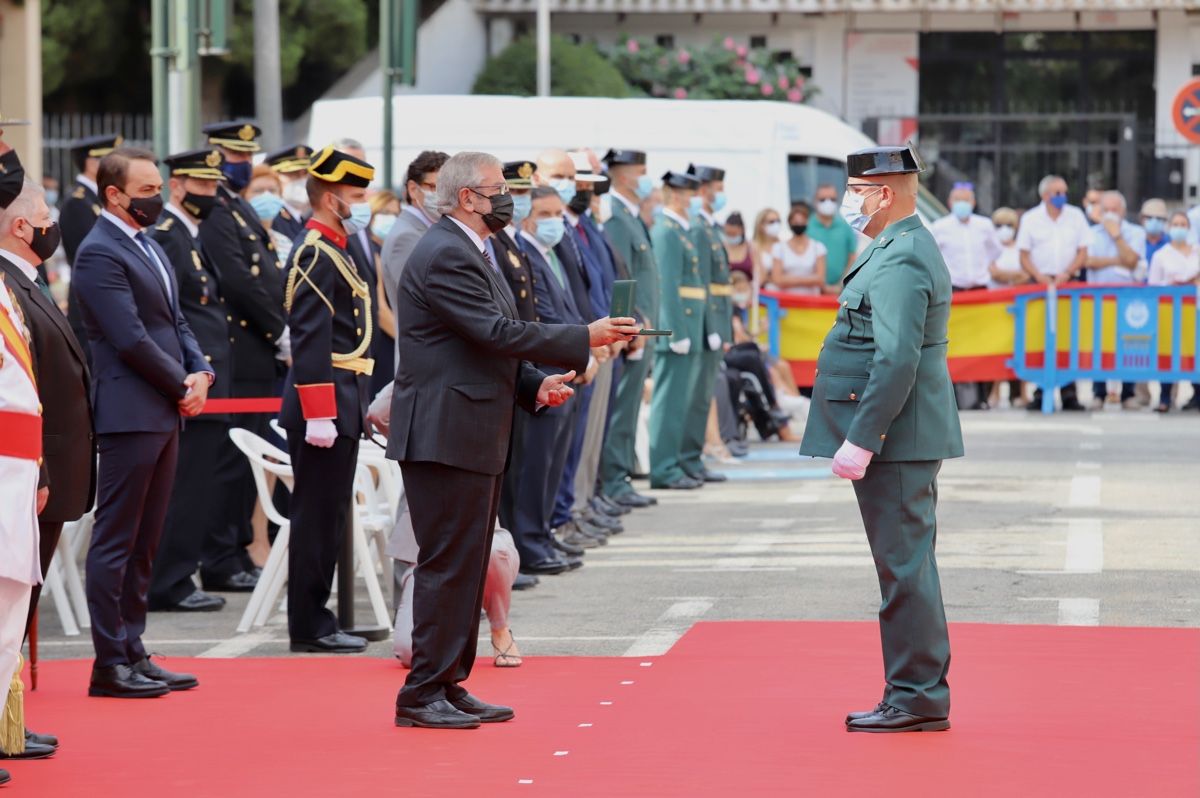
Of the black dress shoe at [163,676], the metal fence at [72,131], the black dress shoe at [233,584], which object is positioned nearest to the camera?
the black dress shoe at [163,676]

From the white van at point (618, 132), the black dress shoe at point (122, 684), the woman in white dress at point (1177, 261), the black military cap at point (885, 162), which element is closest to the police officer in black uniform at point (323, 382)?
the black dress shoe at point (122, 684)

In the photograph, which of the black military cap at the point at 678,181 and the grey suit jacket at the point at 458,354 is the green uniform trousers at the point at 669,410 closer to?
the black military cap at the point at 678,181

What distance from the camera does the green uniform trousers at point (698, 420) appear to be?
1611 cm

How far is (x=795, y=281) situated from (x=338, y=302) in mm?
12903

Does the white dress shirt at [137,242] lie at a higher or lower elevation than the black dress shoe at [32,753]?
higher

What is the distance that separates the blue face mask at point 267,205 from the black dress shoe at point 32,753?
17.5 ft

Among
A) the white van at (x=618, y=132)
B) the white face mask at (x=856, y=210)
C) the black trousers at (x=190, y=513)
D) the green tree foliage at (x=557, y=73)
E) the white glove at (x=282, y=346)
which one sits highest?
the green tree foliage at (x=557, y=73)

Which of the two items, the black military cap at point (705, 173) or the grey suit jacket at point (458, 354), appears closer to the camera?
the grey suit jacket at point (458, 354)

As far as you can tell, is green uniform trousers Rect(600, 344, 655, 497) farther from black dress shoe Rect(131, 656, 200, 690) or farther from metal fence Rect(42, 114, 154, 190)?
metal fence Rect(42, 114, 154, 190)

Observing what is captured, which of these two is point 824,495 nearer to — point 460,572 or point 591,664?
point 591,664

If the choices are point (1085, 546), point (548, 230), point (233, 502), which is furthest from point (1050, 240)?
point (233, 502)

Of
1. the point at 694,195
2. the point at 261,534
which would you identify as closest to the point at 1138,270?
the point at 694,195

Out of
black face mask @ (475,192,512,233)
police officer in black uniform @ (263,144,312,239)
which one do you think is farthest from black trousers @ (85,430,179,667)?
police officer in black uniform @ (263,144,312,239)

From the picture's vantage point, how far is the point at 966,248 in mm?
22141
